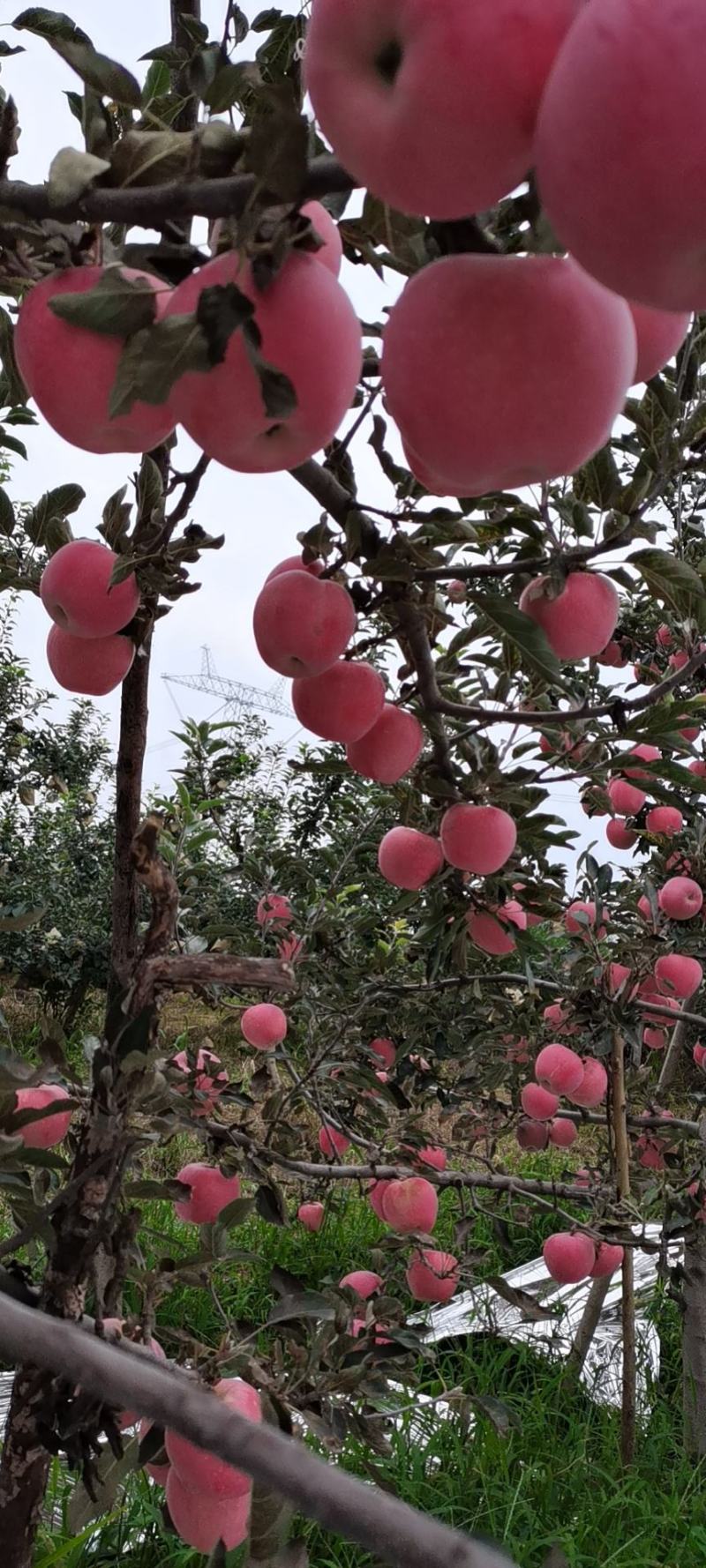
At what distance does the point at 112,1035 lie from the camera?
704 millimetres

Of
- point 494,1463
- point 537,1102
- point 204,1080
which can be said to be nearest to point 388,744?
point 204,1080

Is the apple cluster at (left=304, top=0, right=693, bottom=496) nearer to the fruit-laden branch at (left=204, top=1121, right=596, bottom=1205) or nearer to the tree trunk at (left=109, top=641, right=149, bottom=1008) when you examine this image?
the tree trunk at (left=109, top=641, right=149, bottom=1008)

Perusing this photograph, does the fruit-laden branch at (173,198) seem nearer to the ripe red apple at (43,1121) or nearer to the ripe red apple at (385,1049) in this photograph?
the ripe red apple at (43,1121)

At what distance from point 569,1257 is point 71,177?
6.56 ft

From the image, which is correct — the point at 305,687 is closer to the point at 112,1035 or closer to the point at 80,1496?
the point at 112,1035

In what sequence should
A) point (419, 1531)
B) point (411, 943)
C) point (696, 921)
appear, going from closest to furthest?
1. point (419, 1531)
2. point (411, 943)
3. point (696, 921)

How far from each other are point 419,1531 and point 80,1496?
89cm

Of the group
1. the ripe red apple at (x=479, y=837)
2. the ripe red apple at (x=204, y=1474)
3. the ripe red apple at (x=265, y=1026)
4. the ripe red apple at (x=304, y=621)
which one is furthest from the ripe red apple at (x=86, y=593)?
the ripe red apple at (x=265, y=1026)

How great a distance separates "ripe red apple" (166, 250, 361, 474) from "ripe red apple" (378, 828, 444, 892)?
2.86ft

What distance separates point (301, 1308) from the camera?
934mm

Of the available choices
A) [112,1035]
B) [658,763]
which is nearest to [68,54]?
[112,1035]

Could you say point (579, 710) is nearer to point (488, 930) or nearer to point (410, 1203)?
point (488, 930)

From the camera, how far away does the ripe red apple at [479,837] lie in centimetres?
113

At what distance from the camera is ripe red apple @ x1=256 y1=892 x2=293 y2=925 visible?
6.85ft
